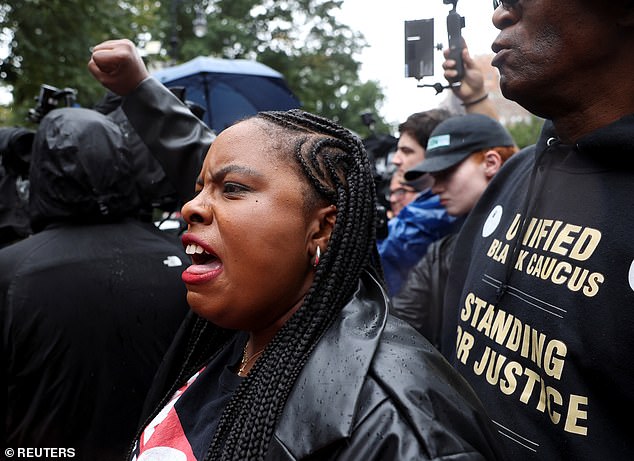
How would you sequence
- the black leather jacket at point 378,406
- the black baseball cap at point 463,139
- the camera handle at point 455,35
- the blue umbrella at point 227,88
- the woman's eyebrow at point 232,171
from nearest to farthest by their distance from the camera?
1. the black leather jacket at point 378,406
2. the woman's eyebrow at point 232,171
3. the camera handle at point 455,35
4. the black baseball cap at point 463,139
5. the blue umbrella at point 227,88

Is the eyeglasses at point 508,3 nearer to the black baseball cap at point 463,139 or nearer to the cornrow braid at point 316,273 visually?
the cornrow braid at point 316,273

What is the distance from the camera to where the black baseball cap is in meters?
3.28

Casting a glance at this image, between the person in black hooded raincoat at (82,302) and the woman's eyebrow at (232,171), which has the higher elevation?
the woman's eyebrow at (232,171)

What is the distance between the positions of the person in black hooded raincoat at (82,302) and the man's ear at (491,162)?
5.40 feet

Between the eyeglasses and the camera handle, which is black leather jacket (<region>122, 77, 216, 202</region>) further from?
the eyeglasses

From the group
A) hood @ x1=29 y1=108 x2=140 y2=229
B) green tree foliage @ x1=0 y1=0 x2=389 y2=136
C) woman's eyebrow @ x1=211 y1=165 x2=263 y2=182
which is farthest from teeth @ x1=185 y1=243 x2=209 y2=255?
green tree foliage @ x1=0 y1=0 x2=389 y2=136

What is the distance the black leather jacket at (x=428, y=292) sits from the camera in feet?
10.9

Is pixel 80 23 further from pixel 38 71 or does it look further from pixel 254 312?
pixel 254 312

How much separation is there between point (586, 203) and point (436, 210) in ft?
6.54

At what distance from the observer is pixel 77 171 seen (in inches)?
98.3

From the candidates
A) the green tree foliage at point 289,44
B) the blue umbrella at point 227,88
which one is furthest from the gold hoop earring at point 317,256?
the green tree foliage at point 289,44

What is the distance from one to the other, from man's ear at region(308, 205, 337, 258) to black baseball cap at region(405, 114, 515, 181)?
1.82 metres

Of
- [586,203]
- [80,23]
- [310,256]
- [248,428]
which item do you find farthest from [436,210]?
[80,23]


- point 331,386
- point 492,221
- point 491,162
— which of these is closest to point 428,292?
point 491,162
